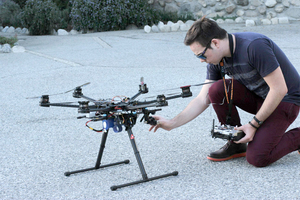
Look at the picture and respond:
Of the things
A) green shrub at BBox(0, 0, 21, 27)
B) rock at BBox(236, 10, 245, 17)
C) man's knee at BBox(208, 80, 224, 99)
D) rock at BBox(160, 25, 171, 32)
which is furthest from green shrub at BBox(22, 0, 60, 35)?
man's knee at BBox(208, 80, 224, 99)

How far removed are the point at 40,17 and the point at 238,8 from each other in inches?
295

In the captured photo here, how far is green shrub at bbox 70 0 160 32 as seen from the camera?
13234 millimetres

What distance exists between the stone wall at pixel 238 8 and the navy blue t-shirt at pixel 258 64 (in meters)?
10.6

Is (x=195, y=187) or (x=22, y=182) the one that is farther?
(x=22, y=182)

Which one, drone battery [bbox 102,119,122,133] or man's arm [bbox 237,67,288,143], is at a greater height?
man's arm [bbox 237,67,288,143]

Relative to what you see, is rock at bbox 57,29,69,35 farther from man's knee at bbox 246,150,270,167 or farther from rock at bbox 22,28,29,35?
man's knee at bbox 246,150,270,167

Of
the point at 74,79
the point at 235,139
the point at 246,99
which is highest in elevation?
the point at 246,99

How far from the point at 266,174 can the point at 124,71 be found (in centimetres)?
454

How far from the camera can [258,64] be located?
103 inches

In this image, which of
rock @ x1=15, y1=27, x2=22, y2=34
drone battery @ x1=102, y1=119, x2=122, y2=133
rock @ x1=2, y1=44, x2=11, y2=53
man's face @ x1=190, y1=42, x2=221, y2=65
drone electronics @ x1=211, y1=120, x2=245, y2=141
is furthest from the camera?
rock @ x1=15, y1=27, x2=22, y2=34

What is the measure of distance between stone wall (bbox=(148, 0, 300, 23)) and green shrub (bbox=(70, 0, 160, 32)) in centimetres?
122

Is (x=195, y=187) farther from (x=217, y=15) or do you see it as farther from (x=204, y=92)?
(x=217, y=15)

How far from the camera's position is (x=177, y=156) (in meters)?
3.19

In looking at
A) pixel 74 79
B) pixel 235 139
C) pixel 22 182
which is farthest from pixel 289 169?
pixel 74 79
